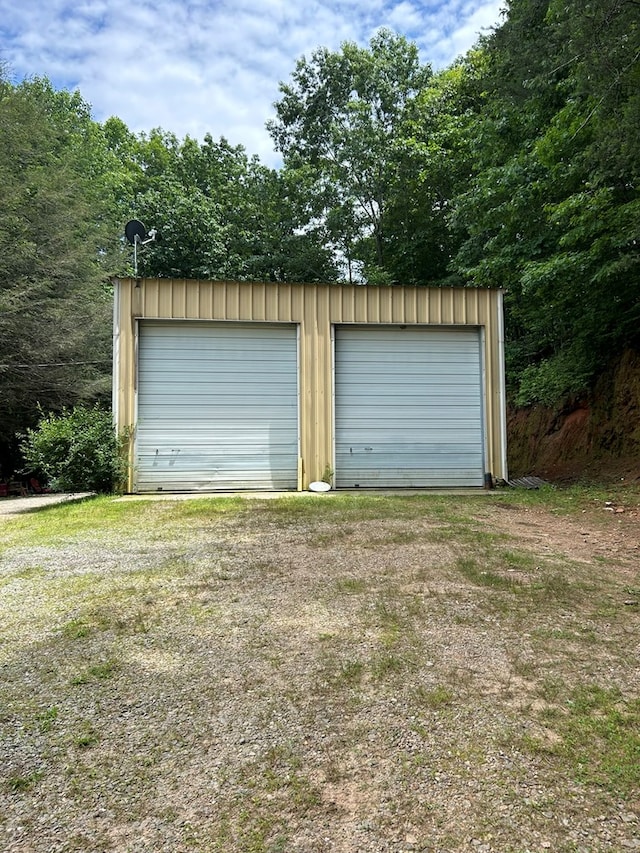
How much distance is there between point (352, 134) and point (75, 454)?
713 inches

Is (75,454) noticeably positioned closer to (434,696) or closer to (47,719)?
(47,719)

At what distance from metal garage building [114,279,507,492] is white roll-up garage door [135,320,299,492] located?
2 centimetres

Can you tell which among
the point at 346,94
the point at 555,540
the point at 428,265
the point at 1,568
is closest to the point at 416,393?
the point at 555,540

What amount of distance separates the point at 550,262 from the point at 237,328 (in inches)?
228

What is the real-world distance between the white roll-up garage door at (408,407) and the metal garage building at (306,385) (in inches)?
0.7

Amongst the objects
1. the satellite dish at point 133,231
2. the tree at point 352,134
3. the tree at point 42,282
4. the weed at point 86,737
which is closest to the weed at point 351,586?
the weed at point 86,737

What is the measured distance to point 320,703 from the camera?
190cm

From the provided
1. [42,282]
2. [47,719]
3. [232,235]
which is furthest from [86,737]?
[232,235]

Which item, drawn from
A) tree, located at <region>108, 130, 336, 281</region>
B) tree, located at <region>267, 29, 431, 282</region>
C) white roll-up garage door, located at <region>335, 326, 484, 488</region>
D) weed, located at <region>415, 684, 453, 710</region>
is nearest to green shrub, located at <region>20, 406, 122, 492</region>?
white roll-up garage door, located at <region>335, 326, 484, 488</region>

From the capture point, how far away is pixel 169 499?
729 cm

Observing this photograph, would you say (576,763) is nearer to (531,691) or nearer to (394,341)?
(531,691)

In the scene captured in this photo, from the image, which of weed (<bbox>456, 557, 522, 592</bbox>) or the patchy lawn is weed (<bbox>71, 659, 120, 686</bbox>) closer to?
the patchy lawn

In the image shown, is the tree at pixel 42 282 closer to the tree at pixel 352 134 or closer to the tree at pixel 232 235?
the tree at pixel 232 235

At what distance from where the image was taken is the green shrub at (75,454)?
23.6 feet
